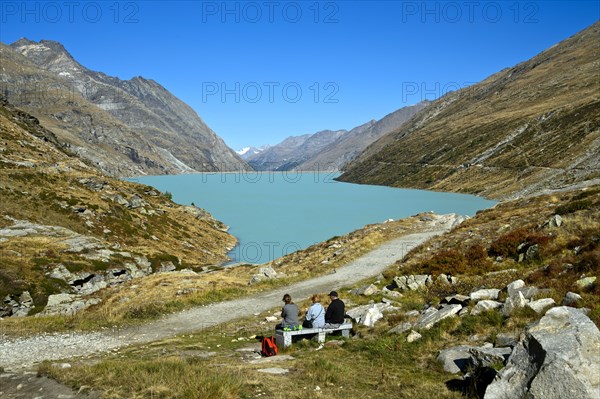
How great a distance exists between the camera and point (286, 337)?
14.9m

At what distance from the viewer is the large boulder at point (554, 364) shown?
7.25 meters

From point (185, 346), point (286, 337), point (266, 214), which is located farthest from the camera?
point (266, 214)

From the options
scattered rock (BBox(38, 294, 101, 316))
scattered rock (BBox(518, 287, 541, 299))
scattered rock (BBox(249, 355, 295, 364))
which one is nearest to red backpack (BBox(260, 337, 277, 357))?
scattered rock (BBox(249, 355, 295, 364))

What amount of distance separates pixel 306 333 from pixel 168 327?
801 centimetres

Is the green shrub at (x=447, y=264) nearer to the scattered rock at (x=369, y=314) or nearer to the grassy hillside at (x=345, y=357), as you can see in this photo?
the grassy hillside at (x=345, y=357)

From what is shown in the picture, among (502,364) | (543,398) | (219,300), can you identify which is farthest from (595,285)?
(219,300)

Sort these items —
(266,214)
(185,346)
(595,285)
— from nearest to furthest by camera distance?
(595,285), (185,346), (266,214)

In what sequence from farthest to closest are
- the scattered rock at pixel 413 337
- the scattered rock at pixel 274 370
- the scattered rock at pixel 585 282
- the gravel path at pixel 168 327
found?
the gravel path at pixel 168 327 < the scattered rock at pixel 585 282 < the scattered rock at pixel 413 337 < the scattered rock at pixel 274 370

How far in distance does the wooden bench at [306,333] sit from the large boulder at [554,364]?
302 inches

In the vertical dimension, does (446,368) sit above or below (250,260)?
above

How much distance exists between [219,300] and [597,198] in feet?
81.5

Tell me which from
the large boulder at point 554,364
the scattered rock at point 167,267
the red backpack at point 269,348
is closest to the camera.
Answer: the large boulder at point 554,364

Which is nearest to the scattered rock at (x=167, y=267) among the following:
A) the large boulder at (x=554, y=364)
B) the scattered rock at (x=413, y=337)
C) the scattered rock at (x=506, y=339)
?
the scattered rock at (x=413, y=337)

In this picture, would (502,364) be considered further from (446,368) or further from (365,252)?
(365,252)
